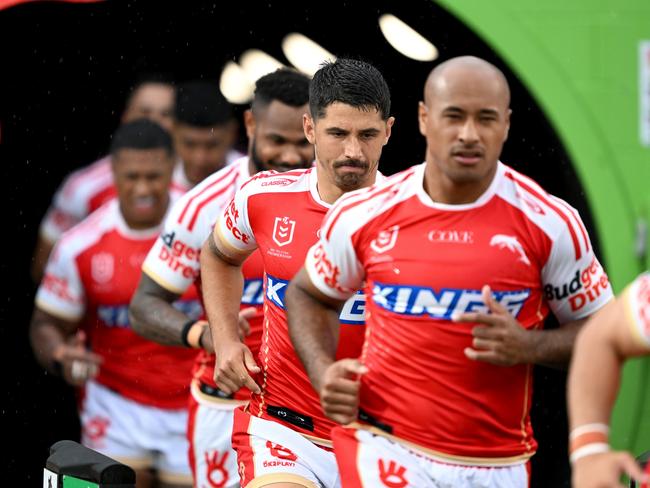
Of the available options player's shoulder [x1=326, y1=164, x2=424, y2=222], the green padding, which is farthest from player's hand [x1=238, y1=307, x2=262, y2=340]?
player's shoulder [x1=326, y1=164, x2=424, y2=222]

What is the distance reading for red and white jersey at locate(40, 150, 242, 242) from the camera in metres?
11.8

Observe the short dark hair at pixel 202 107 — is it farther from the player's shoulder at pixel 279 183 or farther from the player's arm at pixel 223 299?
the player's shoulder at pixel 279 183

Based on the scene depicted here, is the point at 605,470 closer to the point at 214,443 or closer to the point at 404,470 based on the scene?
the point at 404,470

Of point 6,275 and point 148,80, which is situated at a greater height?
point 148,80

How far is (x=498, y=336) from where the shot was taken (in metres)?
5.05

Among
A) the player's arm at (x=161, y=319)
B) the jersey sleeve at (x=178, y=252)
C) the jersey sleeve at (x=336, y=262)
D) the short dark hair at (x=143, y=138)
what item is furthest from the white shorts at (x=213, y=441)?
the short dark hair at (x=143, y=138)

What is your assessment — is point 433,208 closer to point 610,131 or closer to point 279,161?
point 279,161

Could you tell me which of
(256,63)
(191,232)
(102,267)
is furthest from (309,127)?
(256,63)

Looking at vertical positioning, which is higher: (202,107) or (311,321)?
(202,107)

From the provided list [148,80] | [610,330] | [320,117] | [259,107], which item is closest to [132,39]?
[148,80]

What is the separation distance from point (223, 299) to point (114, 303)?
3025 mm

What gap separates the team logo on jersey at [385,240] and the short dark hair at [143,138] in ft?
17.0

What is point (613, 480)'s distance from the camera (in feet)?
14.2

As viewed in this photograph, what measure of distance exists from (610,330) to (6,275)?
361 inches
